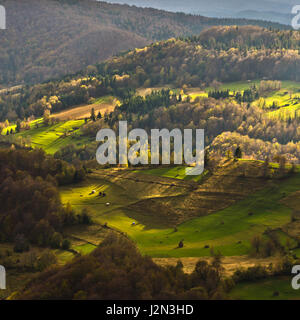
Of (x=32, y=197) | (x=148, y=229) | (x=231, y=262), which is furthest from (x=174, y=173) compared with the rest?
(x=231, y=262)

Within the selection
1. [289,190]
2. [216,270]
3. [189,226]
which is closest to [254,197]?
[289,190]

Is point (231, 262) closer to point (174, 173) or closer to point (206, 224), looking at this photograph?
point (206, 224)

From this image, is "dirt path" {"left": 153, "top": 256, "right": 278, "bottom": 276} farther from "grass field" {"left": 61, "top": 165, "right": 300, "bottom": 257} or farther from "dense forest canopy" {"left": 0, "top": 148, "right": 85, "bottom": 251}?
"dense forest canopy" {"left": 0, "top": 148, "right": 85, "bottom": 251}

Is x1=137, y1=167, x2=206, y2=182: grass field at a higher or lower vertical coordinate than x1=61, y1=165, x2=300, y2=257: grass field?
higher

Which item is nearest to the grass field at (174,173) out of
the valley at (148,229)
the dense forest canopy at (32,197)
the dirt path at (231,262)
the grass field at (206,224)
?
the valley at (148,229)

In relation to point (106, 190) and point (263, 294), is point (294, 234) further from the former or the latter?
point (106, 190)

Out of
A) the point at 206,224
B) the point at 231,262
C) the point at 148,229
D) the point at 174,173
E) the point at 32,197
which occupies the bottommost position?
the point at 148,229

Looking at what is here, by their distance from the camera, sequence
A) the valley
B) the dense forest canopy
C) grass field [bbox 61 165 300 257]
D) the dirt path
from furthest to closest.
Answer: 1. the dense forest canopy
2. grass field [bbox 61 165 300 257]
3. the dirt path
4. the valley

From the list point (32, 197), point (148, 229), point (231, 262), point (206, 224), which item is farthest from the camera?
point (32, 197)

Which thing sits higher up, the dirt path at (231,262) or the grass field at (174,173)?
the grass field at (174,173)

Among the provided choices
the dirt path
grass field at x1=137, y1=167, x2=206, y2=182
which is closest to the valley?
the dirt path

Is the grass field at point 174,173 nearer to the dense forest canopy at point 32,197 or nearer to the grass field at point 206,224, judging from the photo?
the grass field at point 206,224
